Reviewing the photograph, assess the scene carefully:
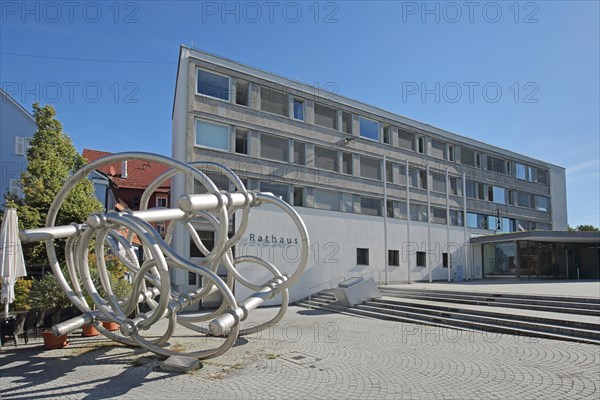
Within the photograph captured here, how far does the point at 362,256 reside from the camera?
89.1ft

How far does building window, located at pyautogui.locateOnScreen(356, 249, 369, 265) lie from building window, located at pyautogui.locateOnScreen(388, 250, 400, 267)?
7.53 ft

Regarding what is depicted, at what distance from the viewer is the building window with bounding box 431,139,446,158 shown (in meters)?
35.6

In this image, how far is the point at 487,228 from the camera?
3856 centimetres

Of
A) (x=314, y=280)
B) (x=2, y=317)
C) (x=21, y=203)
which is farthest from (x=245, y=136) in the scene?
(x=2, y=317)

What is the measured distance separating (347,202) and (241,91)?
986cm

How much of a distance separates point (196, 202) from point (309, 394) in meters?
3.81

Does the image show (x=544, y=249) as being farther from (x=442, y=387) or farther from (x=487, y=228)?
(x=442, y=387)

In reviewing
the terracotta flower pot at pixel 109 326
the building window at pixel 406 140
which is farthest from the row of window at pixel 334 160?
the terracotta flower pot at pixel 109 326

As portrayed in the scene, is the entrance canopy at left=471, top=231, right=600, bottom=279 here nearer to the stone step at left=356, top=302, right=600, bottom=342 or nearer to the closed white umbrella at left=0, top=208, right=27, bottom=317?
the stone step at left=356, top=302, right=600, bottom=342

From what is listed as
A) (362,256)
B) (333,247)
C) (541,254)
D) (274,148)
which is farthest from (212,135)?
(541,254)

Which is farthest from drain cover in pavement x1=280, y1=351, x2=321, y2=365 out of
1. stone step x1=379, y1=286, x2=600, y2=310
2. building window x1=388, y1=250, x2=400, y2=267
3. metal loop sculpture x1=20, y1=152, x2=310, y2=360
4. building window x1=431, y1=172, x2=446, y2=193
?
building window x1=431, y1=172, x2=446, y2=193

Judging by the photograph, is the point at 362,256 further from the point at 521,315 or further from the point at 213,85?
the point at 521,315

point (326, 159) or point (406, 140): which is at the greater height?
point (406, 140)

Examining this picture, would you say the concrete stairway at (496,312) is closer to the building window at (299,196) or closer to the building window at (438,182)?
the building window at (299,196)
